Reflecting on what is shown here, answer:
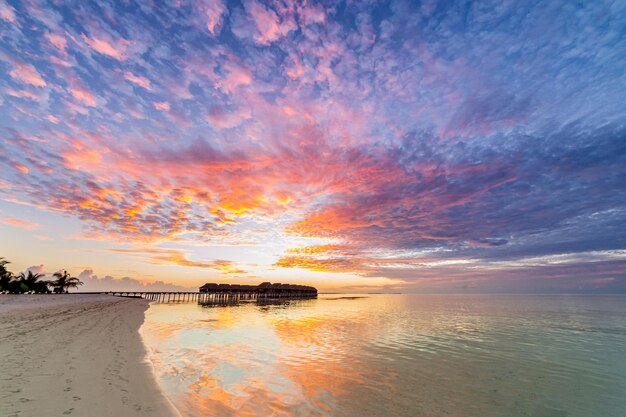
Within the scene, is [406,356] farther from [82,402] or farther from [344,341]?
[82,402]

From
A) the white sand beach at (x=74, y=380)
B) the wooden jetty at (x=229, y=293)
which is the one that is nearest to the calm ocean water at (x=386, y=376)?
the white sand beach at (x=74, y=380)

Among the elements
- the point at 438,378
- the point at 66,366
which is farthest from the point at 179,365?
the point at 438,378

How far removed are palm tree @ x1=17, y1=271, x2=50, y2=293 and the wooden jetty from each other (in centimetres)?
3086

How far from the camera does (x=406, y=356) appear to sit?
18.2 m

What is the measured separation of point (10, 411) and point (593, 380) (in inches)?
901

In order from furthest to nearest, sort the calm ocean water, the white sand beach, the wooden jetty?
the wooden jetty → the calm ocean water → the white sand beach

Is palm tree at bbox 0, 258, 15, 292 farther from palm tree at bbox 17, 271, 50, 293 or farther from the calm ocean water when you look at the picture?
the calm ocean water

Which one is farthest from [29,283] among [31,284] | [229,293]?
[229,293]

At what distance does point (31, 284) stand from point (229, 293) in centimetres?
5888

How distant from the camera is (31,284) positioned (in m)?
66.8

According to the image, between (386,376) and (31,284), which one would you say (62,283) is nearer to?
(31,284)

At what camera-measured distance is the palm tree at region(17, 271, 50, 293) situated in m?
62.3

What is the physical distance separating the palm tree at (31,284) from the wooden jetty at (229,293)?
30856 millimetres

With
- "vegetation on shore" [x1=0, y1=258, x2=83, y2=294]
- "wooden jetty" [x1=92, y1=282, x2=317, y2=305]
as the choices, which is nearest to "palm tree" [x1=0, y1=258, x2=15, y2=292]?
"vegetation on shore" [x1=0, y1=258, x2=83, y2=294]
